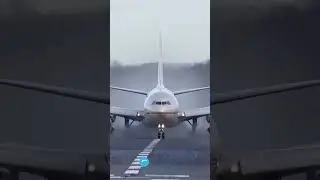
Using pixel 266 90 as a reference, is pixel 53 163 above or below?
below

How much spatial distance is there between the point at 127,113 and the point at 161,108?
859mm

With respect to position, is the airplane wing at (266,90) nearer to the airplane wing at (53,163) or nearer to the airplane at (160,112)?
the airplane at (160,112)

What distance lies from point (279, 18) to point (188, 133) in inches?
46.8

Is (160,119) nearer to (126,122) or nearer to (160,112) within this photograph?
(160,112)

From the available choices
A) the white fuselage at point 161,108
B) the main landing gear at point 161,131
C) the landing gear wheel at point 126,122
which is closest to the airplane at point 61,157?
the landing gear wheel at point 126,122

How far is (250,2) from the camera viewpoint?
2.40 meters

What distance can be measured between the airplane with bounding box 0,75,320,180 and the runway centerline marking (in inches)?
17.5

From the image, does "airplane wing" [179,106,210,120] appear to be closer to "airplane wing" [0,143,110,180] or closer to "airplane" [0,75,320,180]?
"airplane" [0,75,320,180]

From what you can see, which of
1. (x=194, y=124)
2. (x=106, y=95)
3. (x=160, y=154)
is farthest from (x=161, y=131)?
(x=106, y=95)

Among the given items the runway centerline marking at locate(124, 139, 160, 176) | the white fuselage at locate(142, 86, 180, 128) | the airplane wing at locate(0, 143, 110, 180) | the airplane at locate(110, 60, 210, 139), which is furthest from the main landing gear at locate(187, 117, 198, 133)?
the airplane wing at locate(0, 143, 110, 180)

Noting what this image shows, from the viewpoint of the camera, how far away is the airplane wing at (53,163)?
7.97 feet

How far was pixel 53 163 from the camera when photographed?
2439 mm

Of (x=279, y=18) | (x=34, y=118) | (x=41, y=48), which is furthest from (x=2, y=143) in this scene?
(x=279, y=18)

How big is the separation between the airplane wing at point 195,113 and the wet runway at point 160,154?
0.08 m
